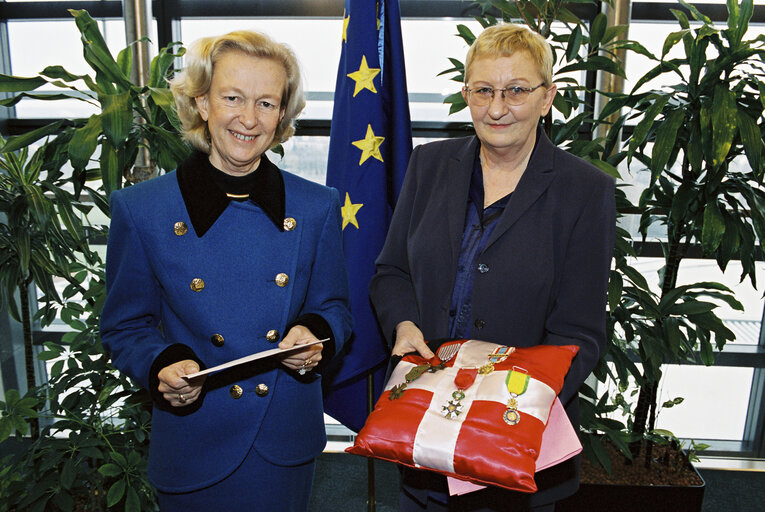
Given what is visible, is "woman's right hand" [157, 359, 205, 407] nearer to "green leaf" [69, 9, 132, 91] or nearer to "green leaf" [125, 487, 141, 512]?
"green leaf" [125, 487, 141, 512]

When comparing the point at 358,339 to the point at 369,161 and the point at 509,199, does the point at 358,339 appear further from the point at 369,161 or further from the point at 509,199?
the point at 509,199

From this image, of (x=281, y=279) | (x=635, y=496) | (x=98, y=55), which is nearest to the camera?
(x=281, y=279)

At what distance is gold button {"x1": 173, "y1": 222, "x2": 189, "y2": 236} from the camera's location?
4.40 ft

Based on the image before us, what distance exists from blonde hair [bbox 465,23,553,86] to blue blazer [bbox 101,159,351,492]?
1.95 ft

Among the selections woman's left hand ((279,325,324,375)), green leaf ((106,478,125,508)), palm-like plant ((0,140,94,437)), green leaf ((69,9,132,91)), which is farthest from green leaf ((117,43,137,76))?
green leaf ((106,478,125,508))

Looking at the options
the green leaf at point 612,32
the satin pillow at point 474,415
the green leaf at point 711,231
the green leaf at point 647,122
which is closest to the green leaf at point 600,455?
the green leaf at point 711,231

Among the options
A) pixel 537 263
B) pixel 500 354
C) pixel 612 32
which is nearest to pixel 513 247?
pixel 537 263

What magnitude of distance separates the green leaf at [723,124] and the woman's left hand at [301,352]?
4.95 feet

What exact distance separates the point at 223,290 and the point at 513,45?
35.0 inches

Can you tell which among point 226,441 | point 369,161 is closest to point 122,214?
point 226,441

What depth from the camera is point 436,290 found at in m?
1.57

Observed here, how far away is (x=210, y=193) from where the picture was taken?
1.37m

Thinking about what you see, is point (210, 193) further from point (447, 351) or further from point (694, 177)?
point (694, 177)

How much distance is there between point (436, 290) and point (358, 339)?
807mm
